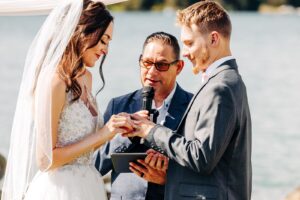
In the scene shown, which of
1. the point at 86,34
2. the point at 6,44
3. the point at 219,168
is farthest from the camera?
the point at 6,44

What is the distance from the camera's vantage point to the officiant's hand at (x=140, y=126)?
437cm

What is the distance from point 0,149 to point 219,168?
11175 millimetres

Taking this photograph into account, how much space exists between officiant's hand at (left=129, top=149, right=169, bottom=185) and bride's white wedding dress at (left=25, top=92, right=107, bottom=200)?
0.32 meters

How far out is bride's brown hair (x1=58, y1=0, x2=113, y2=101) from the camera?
4566 millimetres

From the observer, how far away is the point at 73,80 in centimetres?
459

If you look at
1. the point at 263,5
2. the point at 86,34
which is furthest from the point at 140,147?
the point at 263,5

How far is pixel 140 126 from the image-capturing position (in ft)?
14.5

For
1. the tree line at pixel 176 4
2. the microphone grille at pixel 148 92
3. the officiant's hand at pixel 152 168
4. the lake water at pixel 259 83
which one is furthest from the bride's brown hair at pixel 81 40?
the tree line at pixel 176 4

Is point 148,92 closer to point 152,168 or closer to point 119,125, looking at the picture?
point 119,125

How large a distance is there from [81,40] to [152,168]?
0.76 meters

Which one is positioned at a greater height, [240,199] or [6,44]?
[240,199]

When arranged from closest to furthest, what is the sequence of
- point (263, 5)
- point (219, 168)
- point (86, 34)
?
point (219, 168) → point (86, 34) → point (263, 5)

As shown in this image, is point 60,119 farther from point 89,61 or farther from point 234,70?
point 234,70

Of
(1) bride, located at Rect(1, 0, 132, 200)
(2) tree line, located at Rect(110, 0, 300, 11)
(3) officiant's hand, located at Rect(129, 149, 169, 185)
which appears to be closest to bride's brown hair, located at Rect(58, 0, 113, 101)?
(1) bride, located at Rect(1, 0, 132, 200)
